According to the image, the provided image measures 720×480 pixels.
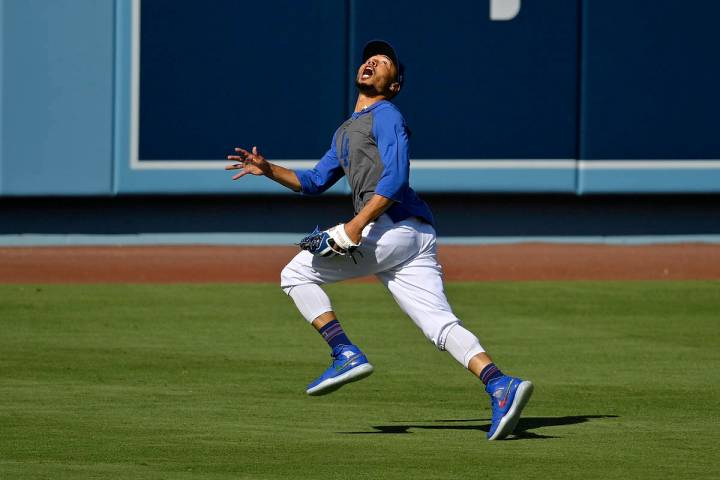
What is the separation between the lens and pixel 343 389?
28.9 ft

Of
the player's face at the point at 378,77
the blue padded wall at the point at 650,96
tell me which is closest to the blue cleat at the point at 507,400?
the player's face at the point at 378,77

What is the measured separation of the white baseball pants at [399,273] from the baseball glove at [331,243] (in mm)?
135

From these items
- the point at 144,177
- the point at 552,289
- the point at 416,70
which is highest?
the point at 416,70

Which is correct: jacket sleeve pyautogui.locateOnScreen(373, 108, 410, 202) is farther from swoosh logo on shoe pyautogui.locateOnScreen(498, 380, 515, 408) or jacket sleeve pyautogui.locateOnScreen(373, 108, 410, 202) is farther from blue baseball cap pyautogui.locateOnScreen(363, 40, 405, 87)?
swoosh logo on shoe pyautogui.locateOnScreen(498, 380, 515, 408)

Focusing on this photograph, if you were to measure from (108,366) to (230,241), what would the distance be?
6.57 m

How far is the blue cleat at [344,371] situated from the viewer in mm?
7031

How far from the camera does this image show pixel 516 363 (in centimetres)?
989

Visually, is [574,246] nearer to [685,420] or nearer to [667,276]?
[667,276]

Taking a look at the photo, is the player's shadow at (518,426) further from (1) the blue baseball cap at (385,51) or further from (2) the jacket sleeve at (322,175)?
(1) the blue baseball cap at (385,51)

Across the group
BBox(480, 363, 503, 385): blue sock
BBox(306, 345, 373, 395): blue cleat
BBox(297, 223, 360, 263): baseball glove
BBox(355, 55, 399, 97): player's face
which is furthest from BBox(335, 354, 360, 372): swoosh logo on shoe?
BBox(355, 55, 399, 97): player's face

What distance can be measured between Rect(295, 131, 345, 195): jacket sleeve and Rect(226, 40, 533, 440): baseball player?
0.17 ft

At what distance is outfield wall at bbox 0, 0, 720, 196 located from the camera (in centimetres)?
1536

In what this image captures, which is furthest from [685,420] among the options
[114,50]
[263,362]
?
[114,50]

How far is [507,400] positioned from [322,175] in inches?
60.9
